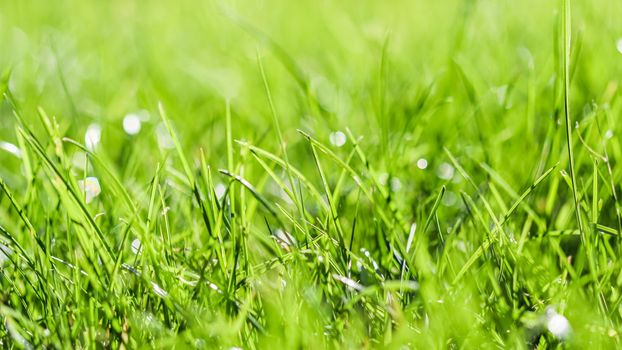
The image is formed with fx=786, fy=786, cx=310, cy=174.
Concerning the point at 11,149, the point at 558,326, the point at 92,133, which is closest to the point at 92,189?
the point at 11,149

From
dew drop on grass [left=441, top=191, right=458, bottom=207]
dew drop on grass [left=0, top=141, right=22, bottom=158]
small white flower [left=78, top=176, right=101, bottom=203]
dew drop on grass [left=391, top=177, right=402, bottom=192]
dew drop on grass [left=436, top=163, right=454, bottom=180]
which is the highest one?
dew drop on grass [left=0, top=141, right=22, bottom=158]

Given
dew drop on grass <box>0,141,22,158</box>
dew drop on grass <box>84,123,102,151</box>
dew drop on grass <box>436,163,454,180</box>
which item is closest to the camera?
dew drop on grass <box>0,141,22,158</box>

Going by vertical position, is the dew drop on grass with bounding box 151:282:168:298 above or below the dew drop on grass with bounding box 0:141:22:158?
below

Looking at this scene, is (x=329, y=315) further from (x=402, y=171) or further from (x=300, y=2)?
(x=300, y=2)

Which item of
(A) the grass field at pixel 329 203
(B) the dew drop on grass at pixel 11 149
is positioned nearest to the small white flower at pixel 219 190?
(A) the grass field at pixel 329 203

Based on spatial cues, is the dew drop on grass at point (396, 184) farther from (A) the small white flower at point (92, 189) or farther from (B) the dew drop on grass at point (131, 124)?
(B) the dew drop on grass at point (131, 124)

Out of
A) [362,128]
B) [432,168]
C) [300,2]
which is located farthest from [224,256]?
[300,2]

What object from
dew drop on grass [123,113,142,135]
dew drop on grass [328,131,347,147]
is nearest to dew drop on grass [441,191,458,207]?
dew drop on grass [328,131,347,147]

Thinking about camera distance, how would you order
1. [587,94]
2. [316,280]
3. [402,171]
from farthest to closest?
[587,94]
[402,171]
[316,280]

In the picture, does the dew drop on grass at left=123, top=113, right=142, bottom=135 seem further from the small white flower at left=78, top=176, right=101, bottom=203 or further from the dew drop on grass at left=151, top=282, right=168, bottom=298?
the dew drop on grass at left=151, top=282, right=168, bottom=298
